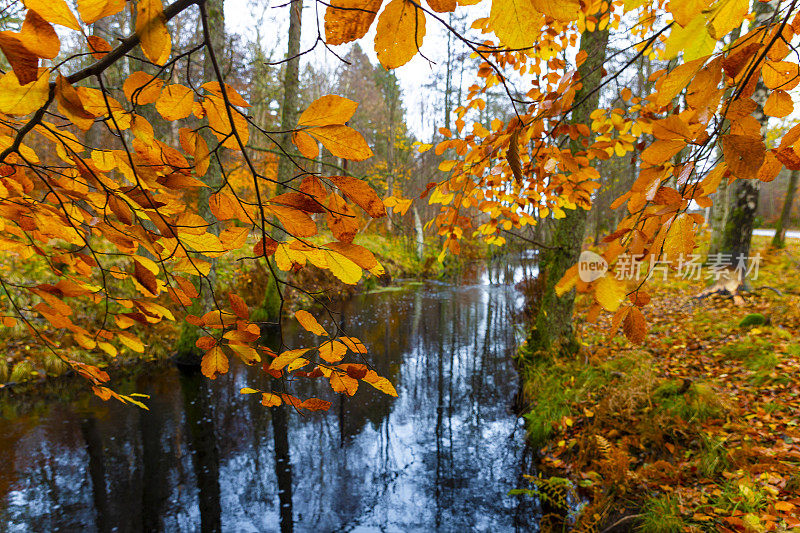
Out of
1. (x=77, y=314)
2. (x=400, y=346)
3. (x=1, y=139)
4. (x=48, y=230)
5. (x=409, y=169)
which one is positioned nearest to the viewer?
(x=1, y=139)

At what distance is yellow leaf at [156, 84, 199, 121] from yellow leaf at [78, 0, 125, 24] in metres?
0.14

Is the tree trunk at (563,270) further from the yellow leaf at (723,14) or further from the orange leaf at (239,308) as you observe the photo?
the orange leaf at (239,308)

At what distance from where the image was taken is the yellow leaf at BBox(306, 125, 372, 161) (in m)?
0.49

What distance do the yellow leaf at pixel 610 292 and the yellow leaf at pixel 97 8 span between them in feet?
2.26

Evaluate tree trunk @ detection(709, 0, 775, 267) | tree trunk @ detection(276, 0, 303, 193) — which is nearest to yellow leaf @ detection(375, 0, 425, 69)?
tree trunk @ detection(276, 0, 303, 193)

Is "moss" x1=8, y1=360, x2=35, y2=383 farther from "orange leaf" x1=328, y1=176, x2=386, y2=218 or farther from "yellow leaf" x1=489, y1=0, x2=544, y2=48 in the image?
"yellow leaf" x1=489, y1=0, x2=544, y2=48

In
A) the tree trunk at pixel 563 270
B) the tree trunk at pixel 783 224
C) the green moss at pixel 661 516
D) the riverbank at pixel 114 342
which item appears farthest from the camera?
the tree trunk at pixel 783 224

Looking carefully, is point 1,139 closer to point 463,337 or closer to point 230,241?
point 230,241

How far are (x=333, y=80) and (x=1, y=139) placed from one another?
706 inches

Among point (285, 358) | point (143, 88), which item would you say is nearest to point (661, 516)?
A: point (285, 358)

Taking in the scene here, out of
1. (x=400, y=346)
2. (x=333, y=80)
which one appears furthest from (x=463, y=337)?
(x=333, y=80)

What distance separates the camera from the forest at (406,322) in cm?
50

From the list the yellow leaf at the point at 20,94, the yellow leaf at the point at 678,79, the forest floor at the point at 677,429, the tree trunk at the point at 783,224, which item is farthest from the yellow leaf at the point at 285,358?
the tree trunk at the point at 783,224

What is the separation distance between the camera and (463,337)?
21.5 feet
